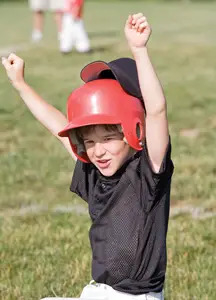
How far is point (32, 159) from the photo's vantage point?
8.07 m

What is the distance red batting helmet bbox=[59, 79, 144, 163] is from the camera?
3432 mm

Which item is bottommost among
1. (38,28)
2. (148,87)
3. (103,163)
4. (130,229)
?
(38,28)

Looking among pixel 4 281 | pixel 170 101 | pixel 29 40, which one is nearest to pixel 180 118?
pixel 170 101

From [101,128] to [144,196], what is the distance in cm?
33

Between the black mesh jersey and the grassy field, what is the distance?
110 cm

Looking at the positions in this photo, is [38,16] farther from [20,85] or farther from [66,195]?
[20,85]

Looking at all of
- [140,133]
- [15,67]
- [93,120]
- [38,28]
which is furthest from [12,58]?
[38,28]

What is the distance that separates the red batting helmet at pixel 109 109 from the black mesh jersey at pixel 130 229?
0.47ft

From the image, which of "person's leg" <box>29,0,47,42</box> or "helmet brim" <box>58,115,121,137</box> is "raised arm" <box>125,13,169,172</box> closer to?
"helmet brim" <box>58,115,121,137</box>

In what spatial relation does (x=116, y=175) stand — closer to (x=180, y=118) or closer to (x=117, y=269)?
(x=117, y=269)

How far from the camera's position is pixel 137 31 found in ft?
10.8

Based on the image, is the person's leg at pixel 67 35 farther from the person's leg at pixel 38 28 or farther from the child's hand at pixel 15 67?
the child's hand at pixel 15 67

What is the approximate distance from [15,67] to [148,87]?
0.89 metres

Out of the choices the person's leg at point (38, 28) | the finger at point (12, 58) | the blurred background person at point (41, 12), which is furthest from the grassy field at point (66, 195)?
the person's leg at point (38, 28)
